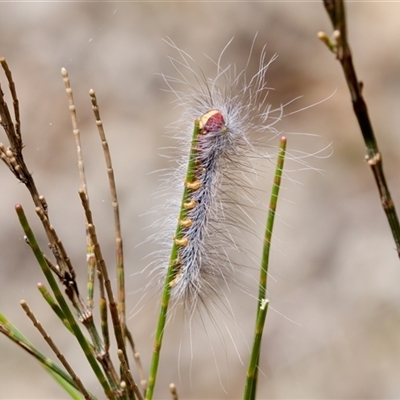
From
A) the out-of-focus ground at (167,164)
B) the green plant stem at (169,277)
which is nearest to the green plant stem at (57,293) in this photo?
the green plant stem at (169,277)

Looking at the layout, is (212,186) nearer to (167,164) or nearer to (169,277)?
(169,277)

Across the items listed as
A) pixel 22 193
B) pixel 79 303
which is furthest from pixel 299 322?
pixel 79 303

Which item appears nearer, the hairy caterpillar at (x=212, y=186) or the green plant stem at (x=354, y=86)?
the green plant stem at (x=354, y=86)

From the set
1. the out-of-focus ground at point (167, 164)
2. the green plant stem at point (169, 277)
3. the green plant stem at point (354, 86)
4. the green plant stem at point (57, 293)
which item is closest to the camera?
the green plant stem at point (354, 86)

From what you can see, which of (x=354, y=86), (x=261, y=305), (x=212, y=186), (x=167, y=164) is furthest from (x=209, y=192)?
(x=167, y=164)

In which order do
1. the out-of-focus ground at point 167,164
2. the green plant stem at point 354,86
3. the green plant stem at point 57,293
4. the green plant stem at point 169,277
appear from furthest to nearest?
the out-of-focus ground at point 167,164, the green plant stem at point 169,277, the green plant stem at point 57,293, the green plant stem at point 354,86

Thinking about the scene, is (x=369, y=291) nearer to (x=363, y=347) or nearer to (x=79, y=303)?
(x=363, y=347)

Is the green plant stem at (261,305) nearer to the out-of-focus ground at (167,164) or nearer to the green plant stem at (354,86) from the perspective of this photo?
the green plant stem at (354,86)
